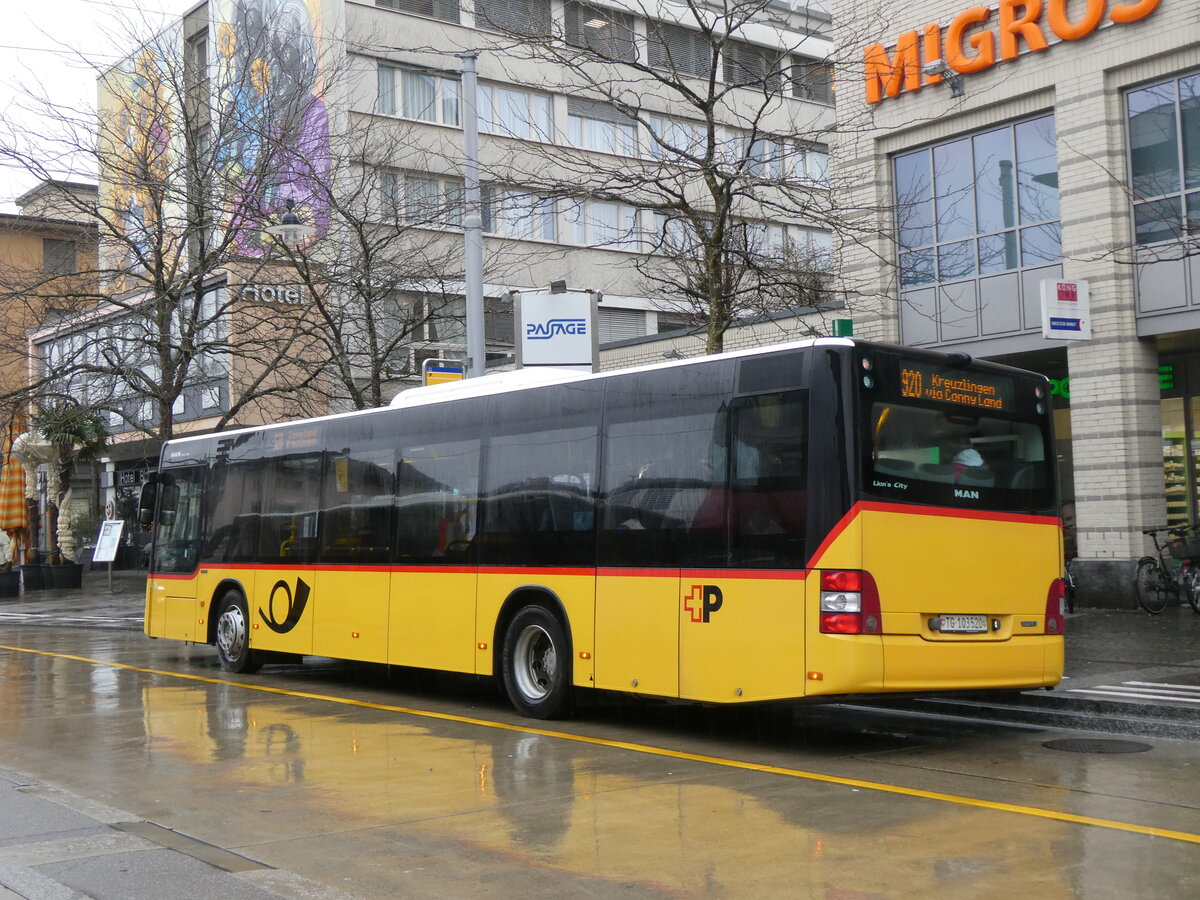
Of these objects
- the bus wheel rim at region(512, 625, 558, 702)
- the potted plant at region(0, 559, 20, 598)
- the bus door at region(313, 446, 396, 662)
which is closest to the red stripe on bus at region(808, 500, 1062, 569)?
the bus wheel rim at region(512, 625, 558, 702)

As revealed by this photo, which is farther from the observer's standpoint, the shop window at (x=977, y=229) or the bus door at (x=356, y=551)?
the shop window at (x=977, y=229)

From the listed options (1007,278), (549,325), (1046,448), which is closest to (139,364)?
(549,325)

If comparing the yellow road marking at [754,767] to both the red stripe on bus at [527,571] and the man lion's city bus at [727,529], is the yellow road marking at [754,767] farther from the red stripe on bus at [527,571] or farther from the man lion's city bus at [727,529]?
the red stripe on bus at [527,571]

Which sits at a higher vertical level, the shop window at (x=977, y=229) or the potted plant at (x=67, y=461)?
the shop window at (x=977, y=229)

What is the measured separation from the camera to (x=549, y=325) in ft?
63.4

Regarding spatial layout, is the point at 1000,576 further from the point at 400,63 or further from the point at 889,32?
the point at 400,63

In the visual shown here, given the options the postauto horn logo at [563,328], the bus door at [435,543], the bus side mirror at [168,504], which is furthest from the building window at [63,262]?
the bus door at [435,543]

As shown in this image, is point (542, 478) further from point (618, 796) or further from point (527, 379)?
point (618, 796)

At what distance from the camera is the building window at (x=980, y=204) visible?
19438 mm

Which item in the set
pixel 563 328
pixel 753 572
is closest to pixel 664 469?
pixel 753 572

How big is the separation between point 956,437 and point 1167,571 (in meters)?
9.13

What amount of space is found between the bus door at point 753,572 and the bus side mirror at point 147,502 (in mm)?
10239

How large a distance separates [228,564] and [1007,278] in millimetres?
11652

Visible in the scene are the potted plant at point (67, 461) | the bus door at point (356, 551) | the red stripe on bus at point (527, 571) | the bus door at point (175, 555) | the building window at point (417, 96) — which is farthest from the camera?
the building window at point (417, 96)
